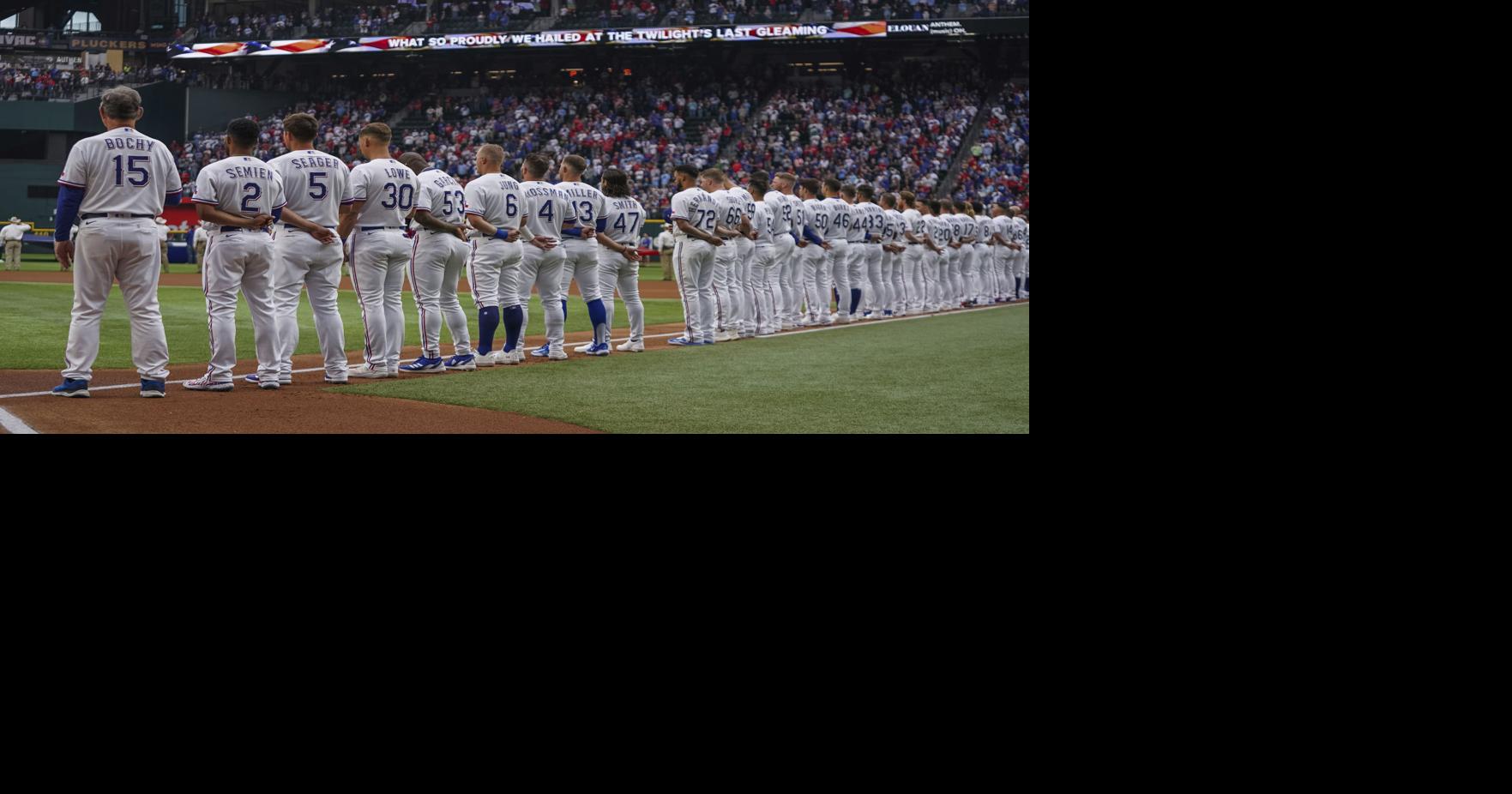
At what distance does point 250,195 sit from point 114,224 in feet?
2.34

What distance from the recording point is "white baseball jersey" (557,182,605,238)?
965 cm

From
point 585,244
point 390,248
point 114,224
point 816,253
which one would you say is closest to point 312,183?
point 390,248

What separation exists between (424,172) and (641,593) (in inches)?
235

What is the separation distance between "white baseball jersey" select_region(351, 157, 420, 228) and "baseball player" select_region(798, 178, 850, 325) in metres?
6.75

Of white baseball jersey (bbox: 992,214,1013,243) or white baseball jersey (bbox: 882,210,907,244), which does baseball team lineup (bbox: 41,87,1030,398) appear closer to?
white baseball jersey (bbox: 882,210,907,244)

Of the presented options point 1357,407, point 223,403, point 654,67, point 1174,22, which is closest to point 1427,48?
point 1174,22

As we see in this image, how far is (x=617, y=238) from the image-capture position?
10.3 m

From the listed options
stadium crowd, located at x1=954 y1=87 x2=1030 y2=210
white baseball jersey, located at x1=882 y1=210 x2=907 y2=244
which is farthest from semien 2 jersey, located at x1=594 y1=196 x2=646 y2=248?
stadium crowd, located at x1=954 y1=87 x2=1030 y2=210

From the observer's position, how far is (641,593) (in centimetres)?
342

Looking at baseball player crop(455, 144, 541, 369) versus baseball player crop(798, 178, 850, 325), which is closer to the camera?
baseball player crop(455, 144, 541, 369)

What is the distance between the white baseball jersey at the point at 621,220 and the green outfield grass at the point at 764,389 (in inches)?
38.3

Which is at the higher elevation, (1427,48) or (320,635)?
(1427,48)

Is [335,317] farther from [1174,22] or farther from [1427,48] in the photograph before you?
[1427,48]

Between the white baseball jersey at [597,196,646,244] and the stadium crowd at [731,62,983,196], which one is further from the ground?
the stadium crowd at [731,62,983,196]
